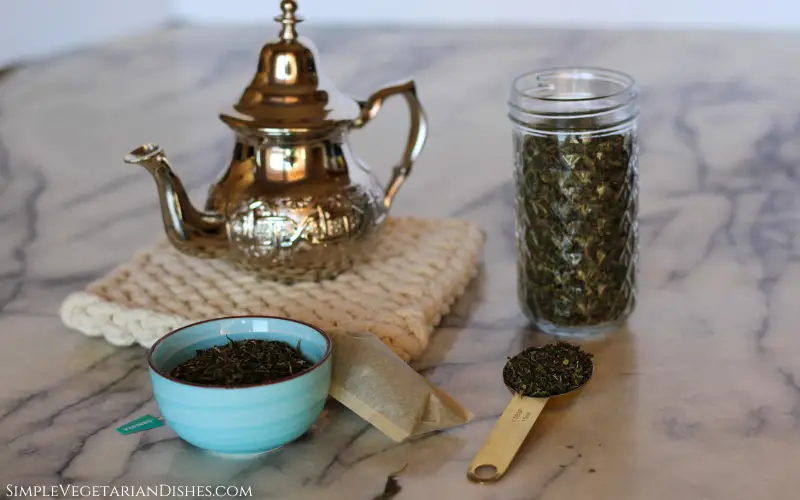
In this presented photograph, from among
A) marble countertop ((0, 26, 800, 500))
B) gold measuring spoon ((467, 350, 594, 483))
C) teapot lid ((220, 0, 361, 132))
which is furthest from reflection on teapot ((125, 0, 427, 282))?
gold measuring spoon ((467, 350, 594, 483))

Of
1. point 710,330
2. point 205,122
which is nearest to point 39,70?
point 205,122

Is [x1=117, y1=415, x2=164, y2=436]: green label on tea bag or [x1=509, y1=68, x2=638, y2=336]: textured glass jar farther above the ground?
[x1=509, y1=68, x2=638, y2=336]: textured glass jar

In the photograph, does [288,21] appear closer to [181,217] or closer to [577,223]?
[181,217]

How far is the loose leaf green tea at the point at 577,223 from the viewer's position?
771 millimetres

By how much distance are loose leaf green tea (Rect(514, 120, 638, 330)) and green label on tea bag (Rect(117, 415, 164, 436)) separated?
0.33 m

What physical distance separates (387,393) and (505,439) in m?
0.09

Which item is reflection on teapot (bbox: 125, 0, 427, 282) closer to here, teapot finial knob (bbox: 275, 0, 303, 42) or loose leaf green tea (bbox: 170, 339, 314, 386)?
teapot finial knob (bbox: 275, 0, 303, 42)

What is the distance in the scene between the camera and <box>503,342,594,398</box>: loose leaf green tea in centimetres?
72

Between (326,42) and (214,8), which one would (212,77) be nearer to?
(326,42)

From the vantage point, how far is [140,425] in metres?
0.70

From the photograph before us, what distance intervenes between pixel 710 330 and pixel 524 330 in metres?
0.16

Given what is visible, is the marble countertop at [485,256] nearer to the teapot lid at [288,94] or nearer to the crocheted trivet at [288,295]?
the crocheted trivet at [288,295]

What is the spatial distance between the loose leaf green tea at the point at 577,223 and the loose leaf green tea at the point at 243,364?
0.23m

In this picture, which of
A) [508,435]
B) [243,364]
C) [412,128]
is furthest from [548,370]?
[412,128]
